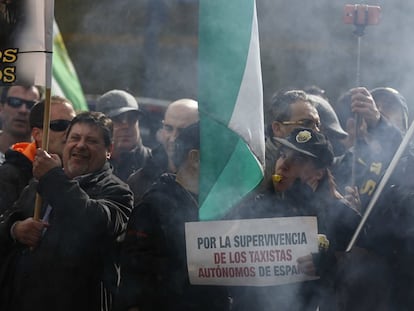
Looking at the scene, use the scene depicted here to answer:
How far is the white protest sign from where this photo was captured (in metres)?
4.18

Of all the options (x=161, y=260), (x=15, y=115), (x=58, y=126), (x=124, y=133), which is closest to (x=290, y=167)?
(x=161, y=260)

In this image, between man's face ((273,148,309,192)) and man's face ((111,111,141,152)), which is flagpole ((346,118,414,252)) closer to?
man's face ((273,148,309,192))

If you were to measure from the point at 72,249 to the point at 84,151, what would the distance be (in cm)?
49

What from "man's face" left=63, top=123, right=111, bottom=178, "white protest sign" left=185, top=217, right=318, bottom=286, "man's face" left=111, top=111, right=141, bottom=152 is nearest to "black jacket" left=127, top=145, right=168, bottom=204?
"man's face" left=63, top=123, right=111, bottom=178

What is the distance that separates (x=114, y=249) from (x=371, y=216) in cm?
114

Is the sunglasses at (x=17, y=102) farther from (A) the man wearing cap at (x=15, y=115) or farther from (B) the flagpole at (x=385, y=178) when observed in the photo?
(B) the flagpole at (x=385, y=178)

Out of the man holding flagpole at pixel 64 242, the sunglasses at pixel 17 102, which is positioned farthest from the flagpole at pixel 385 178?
the sunglasses at pixel 17 102

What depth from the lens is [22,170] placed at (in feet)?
17.1

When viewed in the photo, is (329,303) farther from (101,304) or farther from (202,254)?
(101,304)

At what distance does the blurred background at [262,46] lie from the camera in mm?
7051

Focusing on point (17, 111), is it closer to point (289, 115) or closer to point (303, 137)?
point (289, 115)

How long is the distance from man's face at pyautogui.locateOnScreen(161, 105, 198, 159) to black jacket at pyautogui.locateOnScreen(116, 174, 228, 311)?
3.54 feet

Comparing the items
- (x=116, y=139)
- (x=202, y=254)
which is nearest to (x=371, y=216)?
(x=202, y=254)

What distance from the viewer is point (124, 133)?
6336mm
